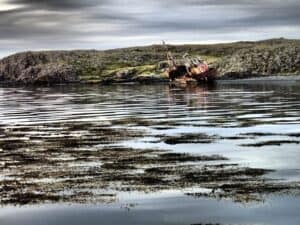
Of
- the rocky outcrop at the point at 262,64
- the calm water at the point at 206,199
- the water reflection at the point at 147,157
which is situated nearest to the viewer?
the calm water at the point at 206,199

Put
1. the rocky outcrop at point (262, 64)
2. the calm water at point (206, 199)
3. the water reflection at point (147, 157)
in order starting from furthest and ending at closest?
the rocky outcrop at point (262, 64), the water reflection at point (147, 157), the calm water at point (206, 199)

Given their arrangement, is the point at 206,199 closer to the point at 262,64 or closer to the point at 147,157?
the point at 147,157

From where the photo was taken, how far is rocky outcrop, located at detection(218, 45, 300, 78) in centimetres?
18088

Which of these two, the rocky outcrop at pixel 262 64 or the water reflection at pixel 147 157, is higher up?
the water reflection at pixel 147 157

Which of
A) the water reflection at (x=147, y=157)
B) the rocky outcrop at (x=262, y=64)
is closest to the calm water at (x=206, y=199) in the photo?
the water reflection at (x=147, y=157)

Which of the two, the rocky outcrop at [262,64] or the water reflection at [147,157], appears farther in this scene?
the rocky outcrop at [262,64]

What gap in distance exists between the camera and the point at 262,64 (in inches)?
7407

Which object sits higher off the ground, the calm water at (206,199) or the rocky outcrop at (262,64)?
the calm water at (206,199)

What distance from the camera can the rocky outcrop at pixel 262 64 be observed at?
180875 mm

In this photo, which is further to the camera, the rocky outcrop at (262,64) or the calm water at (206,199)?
the rocky outcrop at (262,64)

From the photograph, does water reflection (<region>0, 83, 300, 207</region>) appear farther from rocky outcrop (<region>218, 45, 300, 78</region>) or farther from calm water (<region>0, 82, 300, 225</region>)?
rocky outcrop (<region>218, 45, 300, 78</region>)

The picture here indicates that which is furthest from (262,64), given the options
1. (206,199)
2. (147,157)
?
(206,199)

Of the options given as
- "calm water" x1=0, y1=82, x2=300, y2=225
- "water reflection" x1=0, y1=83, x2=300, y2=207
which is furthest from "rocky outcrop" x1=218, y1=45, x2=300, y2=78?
"water reflection" x1=0, y1=83, x2=300, y2=207

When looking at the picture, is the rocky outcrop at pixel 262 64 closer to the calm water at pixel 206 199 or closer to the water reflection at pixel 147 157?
the calm water at pixel 206 199
